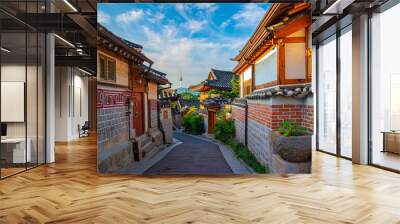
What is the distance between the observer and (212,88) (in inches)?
195

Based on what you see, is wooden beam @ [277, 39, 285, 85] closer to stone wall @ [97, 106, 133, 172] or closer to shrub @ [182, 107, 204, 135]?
shrub @ [182, 107, 204, 135]

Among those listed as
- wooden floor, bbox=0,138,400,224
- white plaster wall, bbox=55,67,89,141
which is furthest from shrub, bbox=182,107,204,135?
white plaster wall, bbox=55,67,89,141

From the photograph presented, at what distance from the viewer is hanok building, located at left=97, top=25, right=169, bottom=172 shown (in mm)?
4641

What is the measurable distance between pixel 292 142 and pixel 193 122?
57.5 inches

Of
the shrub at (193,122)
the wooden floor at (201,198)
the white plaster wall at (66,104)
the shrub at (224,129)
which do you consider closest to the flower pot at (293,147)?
the wooden floor at (201,198)

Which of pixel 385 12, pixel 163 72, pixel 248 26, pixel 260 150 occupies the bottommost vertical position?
pixel 260 150

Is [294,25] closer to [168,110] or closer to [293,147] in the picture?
[293,147]

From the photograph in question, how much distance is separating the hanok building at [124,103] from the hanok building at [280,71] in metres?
1.30

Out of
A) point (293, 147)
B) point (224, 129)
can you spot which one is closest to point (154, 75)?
point (224, 129)

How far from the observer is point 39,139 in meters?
6.14

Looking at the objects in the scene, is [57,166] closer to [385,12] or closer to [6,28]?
[6,28]

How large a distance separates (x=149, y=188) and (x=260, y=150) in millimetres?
1631

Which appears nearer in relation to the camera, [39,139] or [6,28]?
[6,28]

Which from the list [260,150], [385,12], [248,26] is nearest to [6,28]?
[248,26]
